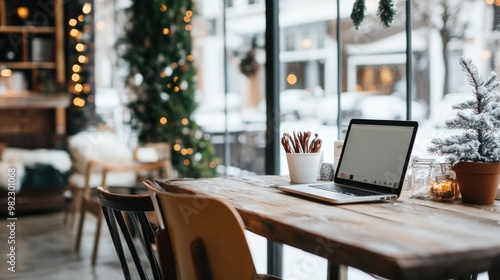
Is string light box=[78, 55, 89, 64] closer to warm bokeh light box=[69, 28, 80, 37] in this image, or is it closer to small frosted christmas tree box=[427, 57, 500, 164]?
warm bokeh light box=[69, 28, 80, 37]

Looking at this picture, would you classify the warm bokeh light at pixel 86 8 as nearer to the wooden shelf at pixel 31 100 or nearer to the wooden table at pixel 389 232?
the wooden shelf at pixel 31 100

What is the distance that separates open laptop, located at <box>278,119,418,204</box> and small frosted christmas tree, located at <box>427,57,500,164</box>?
0.11m

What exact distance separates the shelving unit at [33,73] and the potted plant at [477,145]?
5.93 meters

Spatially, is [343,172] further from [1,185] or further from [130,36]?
[1,185]

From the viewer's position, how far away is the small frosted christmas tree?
1.93 m

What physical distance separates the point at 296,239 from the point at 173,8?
14.5 feet

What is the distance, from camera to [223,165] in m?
5.75

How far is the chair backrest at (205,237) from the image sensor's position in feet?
5.11

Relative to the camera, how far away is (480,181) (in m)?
1.90

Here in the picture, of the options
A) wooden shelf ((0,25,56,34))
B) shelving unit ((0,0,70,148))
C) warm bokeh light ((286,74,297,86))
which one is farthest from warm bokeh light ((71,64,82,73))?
warm bokeh light ((286,74,297,86))

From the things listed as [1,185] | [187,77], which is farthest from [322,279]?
[1,185]

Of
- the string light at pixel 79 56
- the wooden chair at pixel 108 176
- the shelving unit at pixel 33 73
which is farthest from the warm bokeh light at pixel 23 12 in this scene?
the wooden chair at pixel 108 176

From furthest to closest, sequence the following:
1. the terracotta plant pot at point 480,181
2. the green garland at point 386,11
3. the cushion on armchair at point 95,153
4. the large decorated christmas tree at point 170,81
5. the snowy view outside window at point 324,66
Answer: the cushion on armchair at point 95,153
the large decorated christmas tree at point 170,81
the snowy view outside window at point 324,66
the green garland at point 386,11
the terracotta plant pot at point 480,181

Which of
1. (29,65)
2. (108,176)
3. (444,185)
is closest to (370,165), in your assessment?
(444,185)
